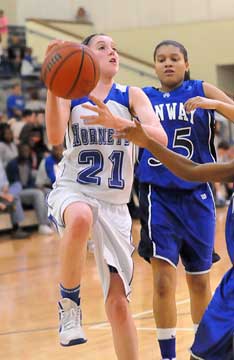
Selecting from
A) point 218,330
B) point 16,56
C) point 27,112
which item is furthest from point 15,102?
point 218,330

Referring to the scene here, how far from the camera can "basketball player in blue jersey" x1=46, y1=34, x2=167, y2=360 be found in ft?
14.3

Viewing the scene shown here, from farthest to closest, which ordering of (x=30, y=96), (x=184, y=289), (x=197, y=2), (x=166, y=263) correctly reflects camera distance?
(x=197, y=2), (x=30, y=96), (x=184, y=289), (x=166, y=263)

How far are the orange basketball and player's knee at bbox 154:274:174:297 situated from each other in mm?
1445

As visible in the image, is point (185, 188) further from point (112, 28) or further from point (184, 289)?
point (112, 28)

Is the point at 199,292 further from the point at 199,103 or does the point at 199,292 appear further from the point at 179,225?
the point at 199,103

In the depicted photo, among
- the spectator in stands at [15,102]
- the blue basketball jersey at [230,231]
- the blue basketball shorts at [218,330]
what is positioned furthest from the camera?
the spectator in stands at [15,102]

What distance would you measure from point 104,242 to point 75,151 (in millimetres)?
528

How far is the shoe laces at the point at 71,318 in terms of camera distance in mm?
4348

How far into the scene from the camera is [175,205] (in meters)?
5.11

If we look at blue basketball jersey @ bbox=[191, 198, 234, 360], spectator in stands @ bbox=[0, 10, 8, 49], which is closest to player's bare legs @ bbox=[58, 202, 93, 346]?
blue basketball jersey @ bbox=[191, 198, 234, 360]

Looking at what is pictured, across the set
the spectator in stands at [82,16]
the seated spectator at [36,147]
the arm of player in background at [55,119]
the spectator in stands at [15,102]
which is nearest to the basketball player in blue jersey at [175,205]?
the arm of player in background at [55,119]

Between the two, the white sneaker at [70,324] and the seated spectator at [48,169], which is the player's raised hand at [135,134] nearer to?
the white sneaker at [70,324]

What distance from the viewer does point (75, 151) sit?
453 cm

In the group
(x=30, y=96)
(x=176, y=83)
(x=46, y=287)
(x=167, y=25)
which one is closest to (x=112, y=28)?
(x=167, y=25)
